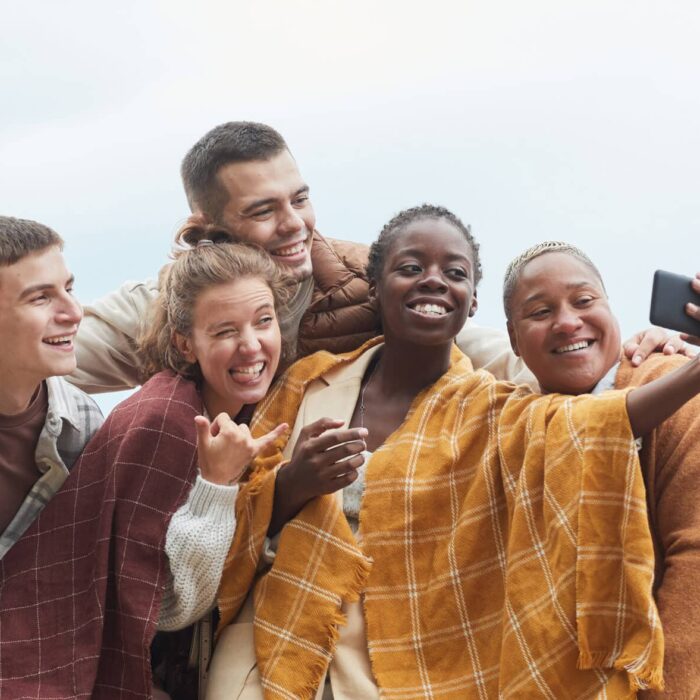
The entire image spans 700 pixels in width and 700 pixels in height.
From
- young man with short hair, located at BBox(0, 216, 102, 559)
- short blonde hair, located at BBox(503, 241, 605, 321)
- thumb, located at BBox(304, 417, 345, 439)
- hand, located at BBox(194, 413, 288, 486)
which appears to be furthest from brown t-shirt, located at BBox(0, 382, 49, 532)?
short blonde hair, located at BBox(503, 241, 605, 321)

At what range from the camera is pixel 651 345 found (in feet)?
8.11

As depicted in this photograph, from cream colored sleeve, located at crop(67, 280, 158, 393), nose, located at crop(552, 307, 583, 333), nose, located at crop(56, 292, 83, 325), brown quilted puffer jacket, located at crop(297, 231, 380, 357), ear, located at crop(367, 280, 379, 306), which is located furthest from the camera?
cream colored sleeve, located at crop(67, 280, 158, 393)

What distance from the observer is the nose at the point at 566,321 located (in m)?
2.36

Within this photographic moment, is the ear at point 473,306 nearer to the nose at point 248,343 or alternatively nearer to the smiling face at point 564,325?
the smiling face at point 564,325

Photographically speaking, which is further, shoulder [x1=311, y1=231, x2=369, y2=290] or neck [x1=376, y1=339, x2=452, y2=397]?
shoulder [x1=311, y1=231, x2=369, y2=290]

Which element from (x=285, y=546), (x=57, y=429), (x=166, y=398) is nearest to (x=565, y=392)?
(x=285, y=546)

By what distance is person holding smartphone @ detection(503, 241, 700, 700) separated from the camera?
2.08 meters

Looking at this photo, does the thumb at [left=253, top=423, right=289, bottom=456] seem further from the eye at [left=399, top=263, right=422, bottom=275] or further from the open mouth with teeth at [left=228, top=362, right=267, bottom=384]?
the eye at [left=399, top=263, right=422, bottom=275]

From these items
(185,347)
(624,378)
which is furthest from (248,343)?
(624,378)

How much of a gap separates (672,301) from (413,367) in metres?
0.72

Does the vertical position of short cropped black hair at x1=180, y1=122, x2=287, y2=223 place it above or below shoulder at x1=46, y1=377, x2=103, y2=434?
above

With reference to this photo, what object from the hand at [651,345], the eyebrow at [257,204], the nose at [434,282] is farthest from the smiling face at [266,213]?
the hand at [651,345]

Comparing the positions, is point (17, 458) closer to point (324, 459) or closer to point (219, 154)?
point (324, 459)

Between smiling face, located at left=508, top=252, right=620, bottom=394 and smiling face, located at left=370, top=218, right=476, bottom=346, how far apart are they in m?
0.18
